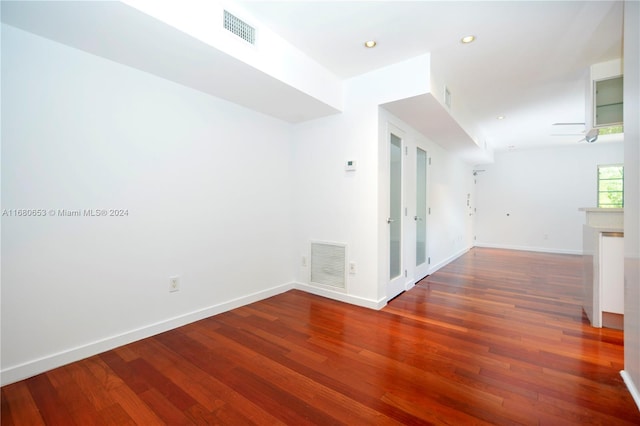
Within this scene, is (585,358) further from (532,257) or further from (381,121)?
(532,257)

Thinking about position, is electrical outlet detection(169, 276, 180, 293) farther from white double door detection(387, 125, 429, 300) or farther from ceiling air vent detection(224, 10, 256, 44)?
white double door detection(387, 125, 429, 300)

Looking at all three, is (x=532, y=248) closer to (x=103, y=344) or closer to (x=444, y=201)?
(x=444, y=201)

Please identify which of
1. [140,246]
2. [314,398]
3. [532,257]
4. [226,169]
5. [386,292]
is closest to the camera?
[314,398]

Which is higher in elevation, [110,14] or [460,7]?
[460,7]

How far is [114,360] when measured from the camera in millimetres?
2064

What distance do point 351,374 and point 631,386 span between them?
1.69m

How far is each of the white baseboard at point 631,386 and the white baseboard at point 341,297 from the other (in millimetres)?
1844

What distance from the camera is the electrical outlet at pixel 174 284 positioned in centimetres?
258

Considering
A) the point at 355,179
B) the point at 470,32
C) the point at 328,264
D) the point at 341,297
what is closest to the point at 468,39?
the point at 470,32

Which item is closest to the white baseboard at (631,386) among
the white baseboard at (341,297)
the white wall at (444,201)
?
the white baseboard at (341,297)

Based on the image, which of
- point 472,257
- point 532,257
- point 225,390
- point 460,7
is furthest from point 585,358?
point 532,257

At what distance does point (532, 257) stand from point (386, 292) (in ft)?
16.3

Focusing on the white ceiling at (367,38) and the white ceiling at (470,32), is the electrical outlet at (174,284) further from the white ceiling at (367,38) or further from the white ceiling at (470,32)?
the white ceiling at (470,32)

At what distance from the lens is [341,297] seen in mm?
3367
